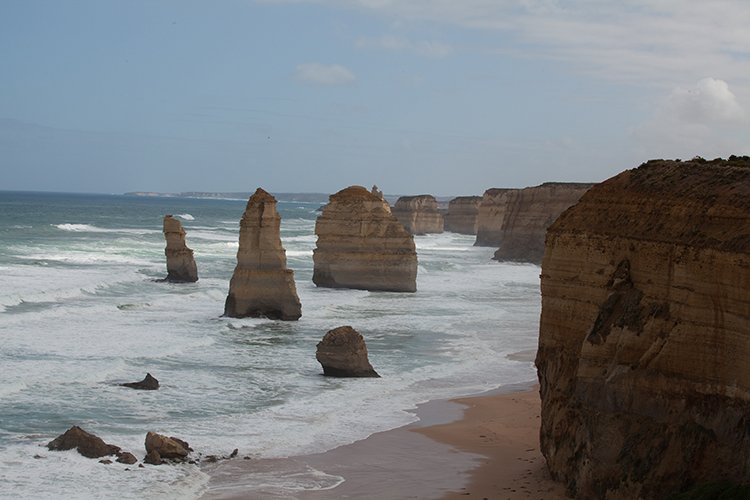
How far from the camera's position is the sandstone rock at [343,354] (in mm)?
26781

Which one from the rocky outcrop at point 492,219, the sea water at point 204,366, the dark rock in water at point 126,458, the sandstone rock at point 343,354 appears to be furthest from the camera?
the rocky outcrop at point 492,219

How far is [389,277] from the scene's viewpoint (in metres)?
49.5

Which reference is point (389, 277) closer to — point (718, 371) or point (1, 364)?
point (1, 364)

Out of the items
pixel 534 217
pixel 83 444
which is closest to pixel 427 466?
pixel 83 444

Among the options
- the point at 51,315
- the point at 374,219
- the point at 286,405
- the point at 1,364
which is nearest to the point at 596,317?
the point at 286,405

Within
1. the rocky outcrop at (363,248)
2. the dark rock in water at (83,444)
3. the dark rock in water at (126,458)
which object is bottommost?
the dark rock in water at (126,458)

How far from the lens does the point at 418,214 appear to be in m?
119

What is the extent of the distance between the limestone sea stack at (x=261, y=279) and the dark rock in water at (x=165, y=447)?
18.4m

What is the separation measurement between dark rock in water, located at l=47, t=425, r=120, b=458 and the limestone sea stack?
60.7 ft

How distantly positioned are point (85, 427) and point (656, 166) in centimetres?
1146

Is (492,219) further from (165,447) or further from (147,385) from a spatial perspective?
(165,447)

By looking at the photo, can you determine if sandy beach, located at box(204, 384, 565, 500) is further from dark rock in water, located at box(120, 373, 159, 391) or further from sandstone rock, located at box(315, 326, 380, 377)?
dark rock in water, located at box(120, 373, 159, 391)

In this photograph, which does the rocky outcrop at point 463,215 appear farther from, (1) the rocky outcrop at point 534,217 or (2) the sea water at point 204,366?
(2) the sea water at point 204,366

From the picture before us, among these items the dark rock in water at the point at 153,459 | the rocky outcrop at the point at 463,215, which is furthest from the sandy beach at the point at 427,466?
the rocky outcrop at the point at 463,215
